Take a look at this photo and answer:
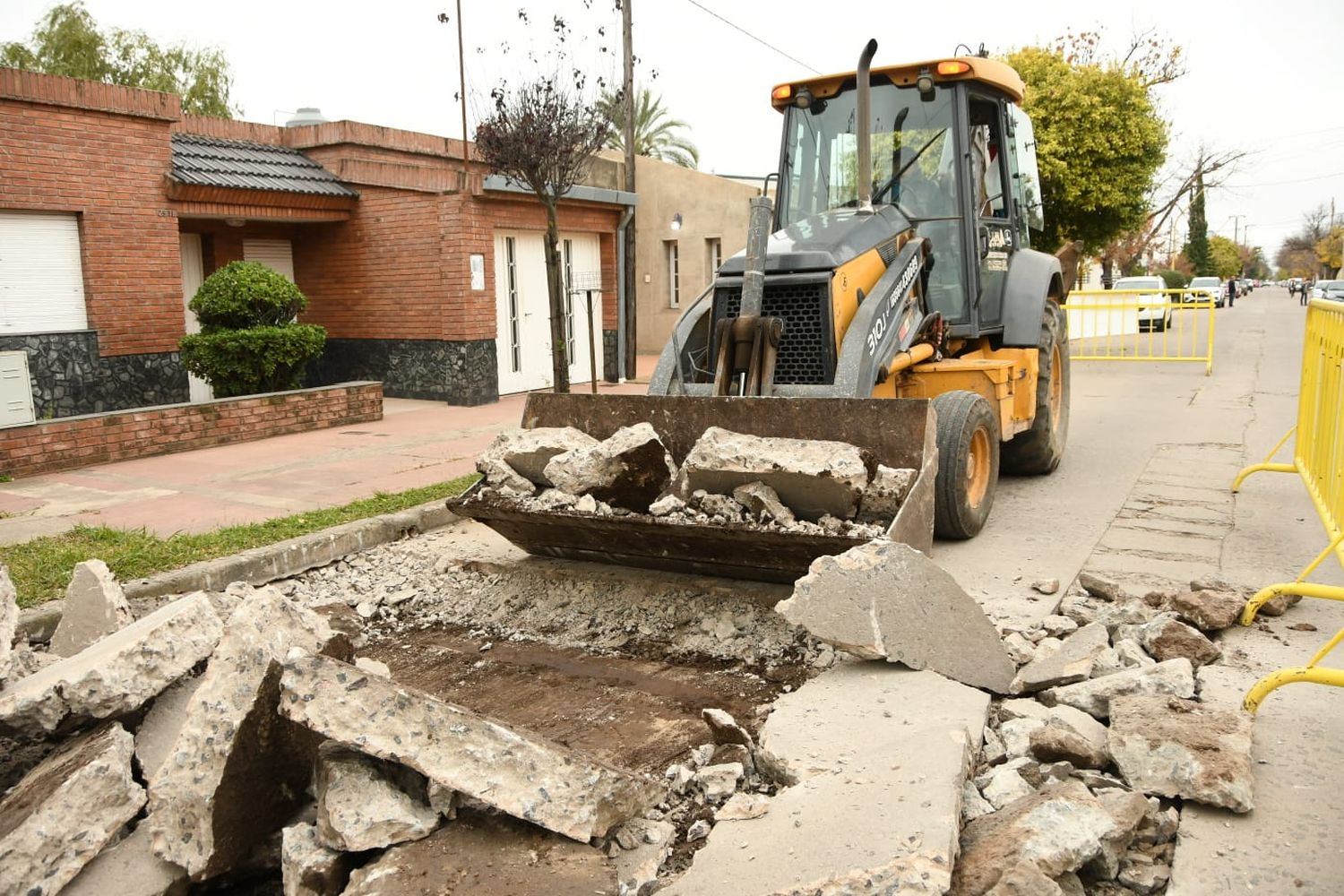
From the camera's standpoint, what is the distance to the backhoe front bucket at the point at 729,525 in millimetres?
5012

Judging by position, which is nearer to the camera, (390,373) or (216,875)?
(216,875)

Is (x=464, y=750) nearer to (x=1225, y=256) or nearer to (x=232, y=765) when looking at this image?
(x=232, y=765)

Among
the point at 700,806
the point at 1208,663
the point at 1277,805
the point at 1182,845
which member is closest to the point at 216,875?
the point at 700,806

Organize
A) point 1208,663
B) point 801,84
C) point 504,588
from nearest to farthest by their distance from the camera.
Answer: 1. point 1208,663
2. point 504,588
3. point 801,84

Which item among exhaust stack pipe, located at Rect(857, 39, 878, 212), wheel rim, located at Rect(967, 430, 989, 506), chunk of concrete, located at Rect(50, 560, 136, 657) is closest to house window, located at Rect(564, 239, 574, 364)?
exhaust stack pipe, located at Rect(857, 39, 878, 212)

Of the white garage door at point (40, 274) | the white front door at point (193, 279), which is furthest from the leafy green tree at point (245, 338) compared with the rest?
the white front door at point (193, 279)

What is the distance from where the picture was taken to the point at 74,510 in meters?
7.86

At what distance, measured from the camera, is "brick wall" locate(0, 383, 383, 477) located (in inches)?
368

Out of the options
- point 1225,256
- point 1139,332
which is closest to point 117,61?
point 1139,332

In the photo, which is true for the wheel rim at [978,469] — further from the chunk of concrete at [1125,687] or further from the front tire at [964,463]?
the chunk of concrete at [1125,687]

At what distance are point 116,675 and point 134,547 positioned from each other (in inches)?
125

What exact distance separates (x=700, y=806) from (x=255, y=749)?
1.44 meters

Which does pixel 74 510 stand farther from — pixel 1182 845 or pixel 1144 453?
pixel 1144 453

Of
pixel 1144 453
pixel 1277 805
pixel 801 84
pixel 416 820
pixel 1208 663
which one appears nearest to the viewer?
pixel 416 820
